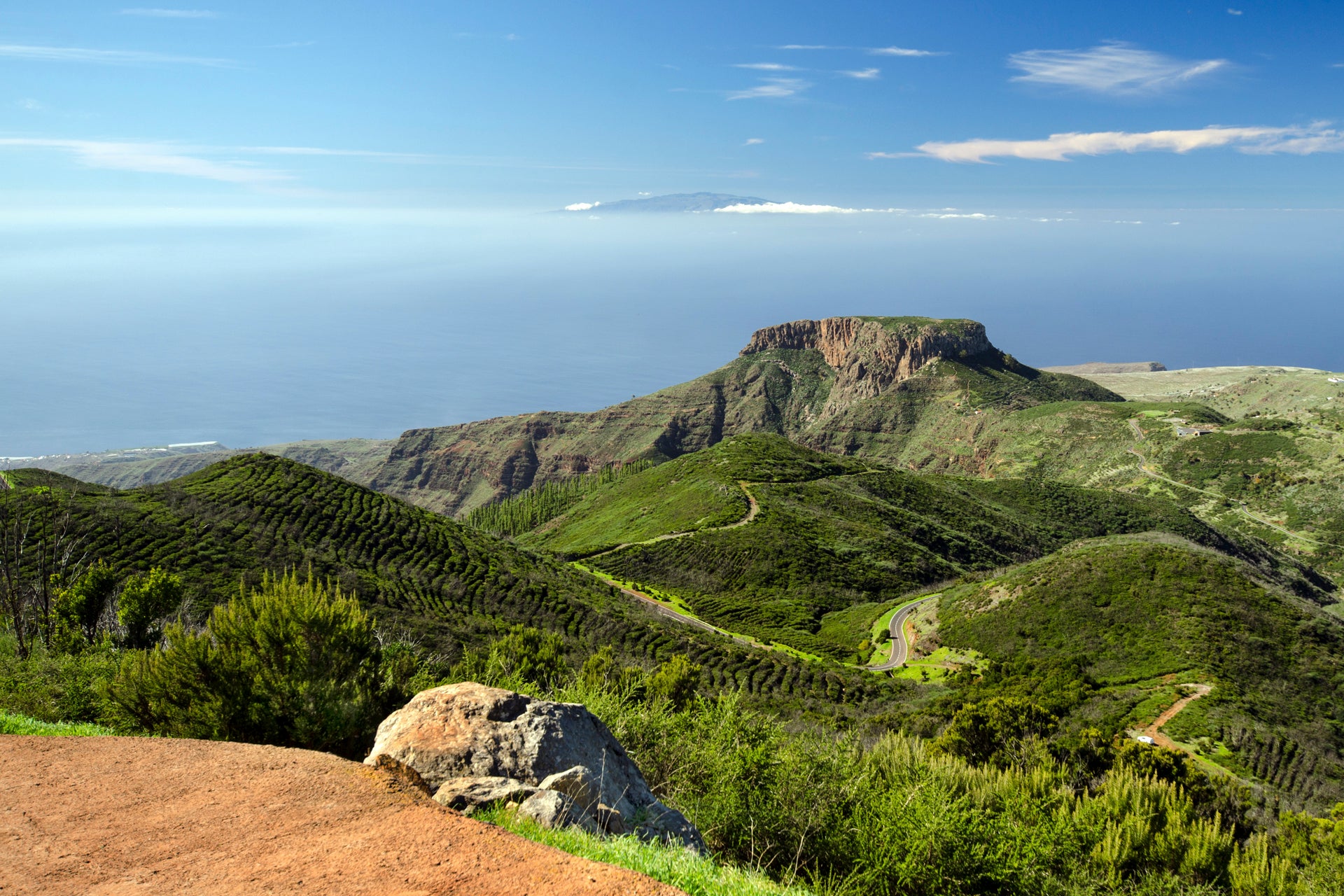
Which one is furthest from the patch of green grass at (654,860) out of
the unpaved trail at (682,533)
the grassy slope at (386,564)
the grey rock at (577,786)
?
the unpaved trail at (682,533)

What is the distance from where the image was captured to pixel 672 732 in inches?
752

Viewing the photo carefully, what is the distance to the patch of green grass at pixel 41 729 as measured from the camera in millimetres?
14180

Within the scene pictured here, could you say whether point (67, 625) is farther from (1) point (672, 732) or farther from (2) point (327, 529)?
(1) point (672, 732)

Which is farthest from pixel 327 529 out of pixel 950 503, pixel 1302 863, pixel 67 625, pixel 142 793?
pixel 950 503

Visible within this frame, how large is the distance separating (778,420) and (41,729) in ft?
619

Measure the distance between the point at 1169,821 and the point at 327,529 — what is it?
5285 centimetres

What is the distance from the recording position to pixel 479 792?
35.3 feet

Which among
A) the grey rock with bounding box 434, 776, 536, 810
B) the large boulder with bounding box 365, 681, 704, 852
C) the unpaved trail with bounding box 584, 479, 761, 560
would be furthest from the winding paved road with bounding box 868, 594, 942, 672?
the grey rock with bounding box 434, 776, 536, 810

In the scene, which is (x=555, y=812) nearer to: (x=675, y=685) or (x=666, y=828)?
(x=666, y=828)

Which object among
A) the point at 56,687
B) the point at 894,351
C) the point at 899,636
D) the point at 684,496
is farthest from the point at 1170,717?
the point at 894,351

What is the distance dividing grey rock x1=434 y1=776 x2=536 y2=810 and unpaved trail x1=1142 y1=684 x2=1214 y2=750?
1289 inches

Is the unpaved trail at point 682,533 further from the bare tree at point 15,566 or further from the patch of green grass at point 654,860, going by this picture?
the patch of green grass at point 654,860

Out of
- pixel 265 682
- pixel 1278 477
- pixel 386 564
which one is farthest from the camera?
pixel 1278 477

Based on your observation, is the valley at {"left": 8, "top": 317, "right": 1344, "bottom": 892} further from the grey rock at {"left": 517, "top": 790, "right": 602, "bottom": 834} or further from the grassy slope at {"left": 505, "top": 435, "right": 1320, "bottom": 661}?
the grey rock at {"left": 517, "top": 790, "right": 602, "bottom": 834}
